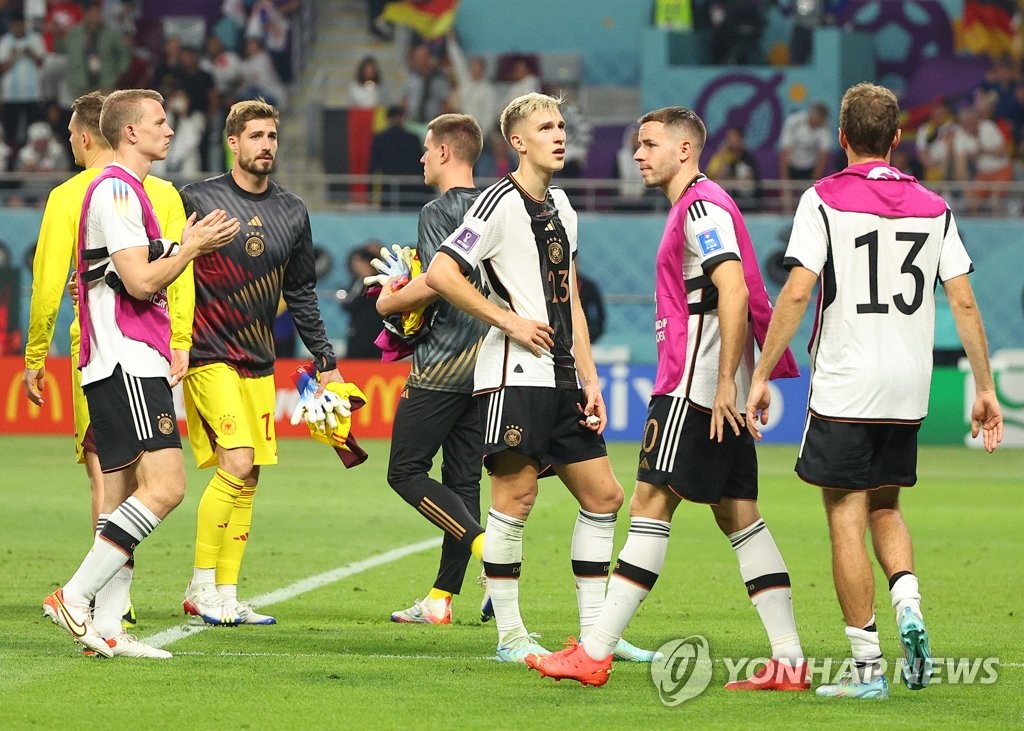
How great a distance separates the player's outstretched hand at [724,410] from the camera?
564 cm

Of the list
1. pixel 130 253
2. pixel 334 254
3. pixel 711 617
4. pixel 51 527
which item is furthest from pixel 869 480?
pixel 334 254

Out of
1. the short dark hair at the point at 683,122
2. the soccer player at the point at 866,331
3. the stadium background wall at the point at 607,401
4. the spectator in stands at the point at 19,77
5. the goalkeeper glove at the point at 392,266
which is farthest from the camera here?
the spectator in stands at the point at 19,77

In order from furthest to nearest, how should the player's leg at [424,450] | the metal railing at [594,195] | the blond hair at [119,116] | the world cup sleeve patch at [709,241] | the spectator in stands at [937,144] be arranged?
1. the spectator in stands at [937,144]
2. the metal railing at [594,195]
3. the player's leg at [424,450]
4. the blond hair at [119,116]
5. the world cup sleeve patch at [709,241]

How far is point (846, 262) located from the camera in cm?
562

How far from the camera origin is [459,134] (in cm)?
746

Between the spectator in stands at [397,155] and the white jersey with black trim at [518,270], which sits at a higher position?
the spectator in stands at [397,155]

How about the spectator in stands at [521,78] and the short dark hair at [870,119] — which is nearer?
the short dark hair at [870,119]

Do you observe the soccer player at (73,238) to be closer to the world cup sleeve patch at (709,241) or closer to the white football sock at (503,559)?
the white football sock at (503,559)

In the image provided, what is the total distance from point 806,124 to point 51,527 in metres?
15.7

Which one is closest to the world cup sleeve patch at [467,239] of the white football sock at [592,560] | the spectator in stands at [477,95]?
the white football sock at [592,560]

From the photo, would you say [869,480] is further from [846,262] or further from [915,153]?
[915,153]

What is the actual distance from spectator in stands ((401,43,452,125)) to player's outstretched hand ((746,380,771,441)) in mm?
19735

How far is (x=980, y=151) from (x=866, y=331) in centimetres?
1951

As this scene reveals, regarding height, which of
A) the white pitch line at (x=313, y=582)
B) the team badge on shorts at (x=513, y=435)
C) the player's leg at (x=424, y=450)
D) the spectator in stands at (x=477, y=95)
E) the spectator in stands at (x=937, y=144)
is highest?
the spectator in stands at (x=477, y=95)
